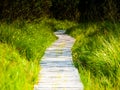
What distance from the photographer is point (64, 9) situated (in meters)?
40.5

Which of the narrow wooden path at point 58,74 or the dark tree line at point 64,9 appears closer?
the narrow wooden path at point 58,74

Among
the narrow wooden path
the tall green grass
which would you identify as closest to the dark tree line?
the narrow wooden path

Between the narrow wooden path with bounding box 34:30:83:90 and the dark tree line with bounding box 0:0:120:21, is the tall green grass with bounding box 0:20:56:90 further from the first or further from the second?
the dark tree line with bounding box 0:0:120:21

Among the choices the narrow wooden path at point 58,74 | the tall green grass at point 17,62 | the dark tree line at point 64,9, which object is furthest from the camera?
the dark tree line at point 64,9

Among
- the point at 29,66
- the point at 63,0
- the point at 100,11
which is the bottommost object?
the point at 63,0

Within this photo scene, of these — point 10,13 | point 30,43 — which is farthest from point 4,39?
point 10,13

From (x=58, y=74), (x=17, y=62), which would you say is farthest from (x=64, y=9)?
(x=58, y=74)

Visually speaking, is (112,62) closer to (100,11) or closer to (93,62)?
(93,62)

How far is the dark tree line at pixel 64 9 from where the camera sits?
744 inches

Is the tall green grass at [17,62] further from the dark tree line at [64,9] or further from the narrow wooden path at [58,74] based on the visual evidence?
the dark tree line at [64,9]

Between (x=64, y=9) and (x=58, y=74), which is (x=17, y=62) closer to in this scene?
(x=58, y=74)

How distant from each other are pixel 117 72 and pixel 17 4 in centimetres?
1456

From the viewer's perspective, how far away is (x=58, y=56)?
12.5 metres

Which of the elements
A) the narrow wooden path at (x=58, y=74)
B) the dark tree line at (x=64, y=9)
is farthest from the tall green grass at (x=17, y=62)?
the dark tree line at (x=64, y=9)
